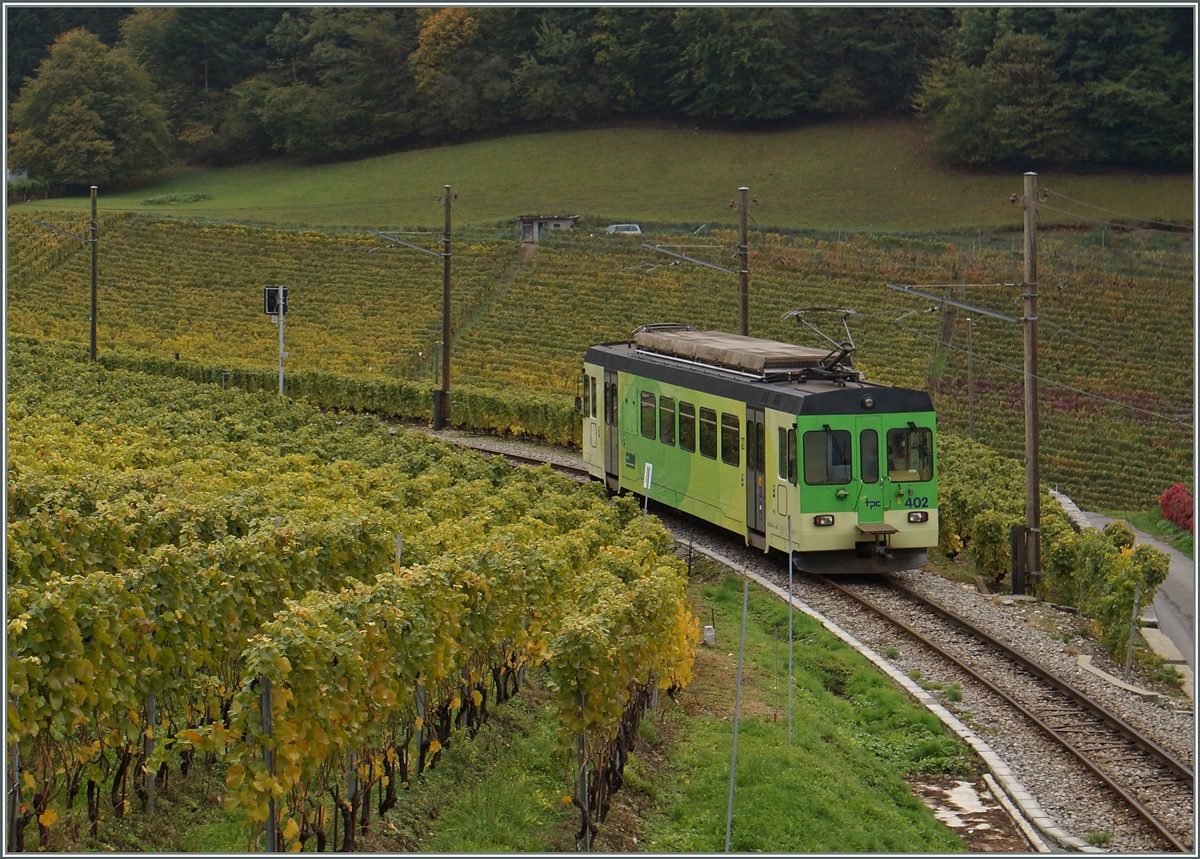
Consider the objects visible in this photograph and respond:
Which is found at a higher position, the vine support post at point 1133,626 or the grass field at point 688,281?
the grass field at point 688,281

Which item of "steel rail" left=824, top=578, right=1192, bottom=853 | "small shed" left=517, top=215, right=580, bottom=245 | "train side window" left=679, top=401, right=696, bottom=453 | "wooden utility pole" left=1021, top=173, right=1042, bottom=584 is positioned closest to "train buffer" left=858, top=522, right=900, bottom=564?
"steel rail" left=824, top=578, right=1192, bottom=853

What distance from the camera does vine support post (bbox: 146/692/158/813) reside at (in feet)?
34.2

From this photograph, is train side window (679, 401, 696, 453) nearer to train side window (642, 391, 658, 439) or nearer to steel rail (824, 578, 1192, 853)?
train side window (642, 391, 658, 439)

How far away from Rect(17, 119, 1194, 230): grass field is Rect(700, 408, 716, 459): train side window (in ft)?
198

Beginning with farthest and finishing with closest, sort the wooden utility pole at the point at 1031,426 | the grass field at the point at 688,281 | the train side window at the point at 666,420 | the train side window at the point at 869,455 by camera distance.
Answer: the grass field at the point at 688,281
the train side window at the point at 666,420
the wooden utility pole at the point at 1031,426
the train side window at the point at 869,455

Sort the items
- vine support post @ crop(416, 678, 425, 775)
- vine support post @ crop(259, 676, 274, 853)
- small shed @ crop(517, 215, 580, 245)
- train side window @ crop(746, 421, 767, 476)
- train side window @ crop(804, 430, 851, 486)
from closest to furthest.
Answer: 1. vine support post @ crop(259, 676, 274, 853)
2. vine support post @ crop(416, 678, 425, 775)
3. train side window @ crop(804, 430, 851, 486)
4. train side window @ crop(746, 421, 767, 476)
5. small shed @ crop(517, 215, 580, 245)

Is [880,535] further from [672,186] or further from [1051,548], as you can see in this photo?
[672,186]

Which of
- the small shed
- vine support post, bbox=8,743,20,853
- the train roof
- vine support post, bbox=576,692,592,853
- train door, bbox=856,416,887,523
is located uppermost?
the small shed

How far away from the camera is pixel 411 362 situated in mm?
58719

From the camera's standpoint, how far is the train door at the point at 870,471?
20.5 m

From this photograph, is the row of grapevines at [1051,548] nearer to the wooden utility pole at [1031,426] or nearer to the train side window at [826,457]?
the wooden utility pole at [1031,426]

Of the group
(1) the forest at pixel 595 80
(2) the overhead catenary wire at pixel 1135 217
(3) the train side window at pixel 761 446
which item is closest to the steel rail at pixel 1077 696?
(3) the train side window at pixel 761 446

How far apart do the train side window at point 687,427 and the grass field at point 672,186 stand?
59469mm

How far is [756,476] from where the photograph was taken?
21.3 m
